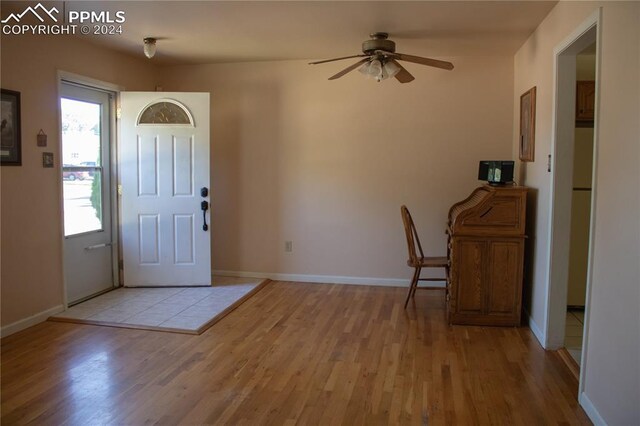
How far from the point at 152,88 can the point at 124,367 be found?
11.5 feet

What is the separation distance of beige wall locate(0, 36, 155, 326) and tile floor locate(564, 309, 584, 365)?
4035 mm

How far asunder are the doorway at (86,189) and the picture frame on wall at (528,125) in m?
3.88

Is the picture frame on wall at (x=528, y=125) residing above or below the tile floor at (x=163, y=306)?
above

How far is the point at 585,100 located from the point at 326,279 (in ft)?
10.0

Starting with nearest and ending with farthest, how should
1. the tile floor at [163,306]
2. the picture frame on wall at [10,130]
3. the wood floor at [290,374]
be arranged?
the wood floor at [290,374] → the picture frame on wall at [10,130] → the tile floor at [163,306]

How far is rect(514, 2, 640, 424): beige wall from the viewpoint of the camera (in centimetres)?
221

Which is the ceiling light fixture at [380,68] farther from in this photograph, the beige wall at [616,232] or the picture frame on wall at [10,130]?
the picture frame on wall at [10,130]

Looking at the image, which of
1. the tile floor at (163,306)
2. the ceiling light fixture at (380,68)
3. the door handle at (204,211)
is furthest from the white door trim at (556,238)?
the door handle at (204,211)

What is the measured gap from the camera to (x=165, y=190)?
527 centimetres

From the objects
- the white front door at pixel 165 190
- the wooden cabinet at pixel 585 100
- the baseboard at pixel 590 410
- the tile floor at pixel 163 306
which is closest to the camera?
the baseboard at pixel 590 410

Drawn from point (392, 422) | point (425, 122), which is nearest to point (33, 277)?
point (392, 422)

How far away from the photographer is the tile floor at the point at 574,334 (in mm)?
3559

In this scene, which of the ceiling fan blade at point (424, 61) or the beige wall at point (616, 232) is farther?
the ceiling fan blade at point (424, 61)

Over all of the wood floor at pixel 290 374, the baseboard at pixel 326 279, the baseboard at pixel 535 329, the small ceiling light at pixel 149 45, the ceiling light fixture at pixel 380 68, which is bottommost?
the wood floor at pixel 290 374
